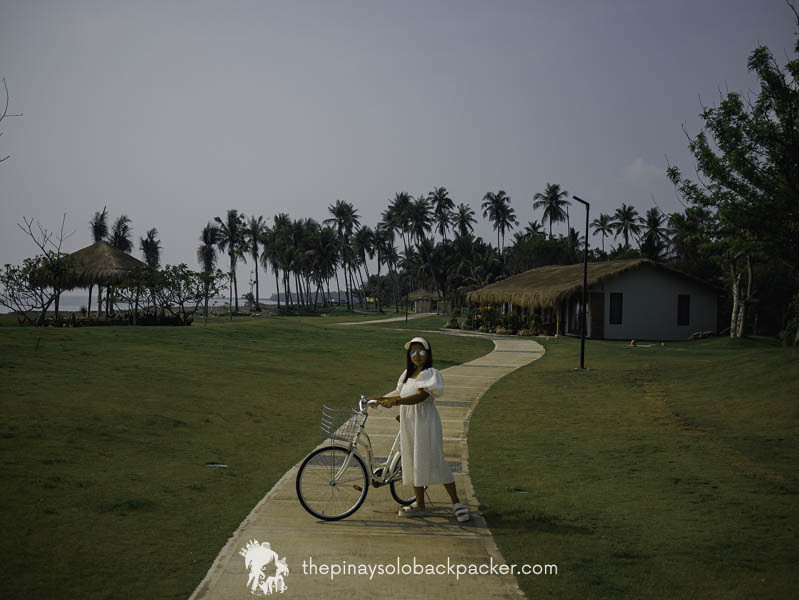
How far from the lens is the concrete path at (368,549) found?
4363 millimetres

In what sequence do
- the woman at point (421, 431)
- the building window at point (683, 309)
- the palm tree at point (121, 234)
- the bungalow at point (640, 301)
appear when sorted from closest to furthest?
the woman at point (421, 431)
the bungalow at point (640, 301)
the building window at point (683, 309)
the palm tree at point (121, 234)

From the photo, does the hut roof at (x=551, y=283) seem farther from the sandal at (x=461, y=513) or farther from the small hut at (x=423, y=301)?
the small hut at (x=423, y=301)

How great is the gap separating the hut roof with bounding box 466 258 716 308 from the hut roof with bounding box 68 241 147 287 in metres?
22.5

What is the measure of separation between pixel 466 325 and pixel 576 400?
3118 centimetres

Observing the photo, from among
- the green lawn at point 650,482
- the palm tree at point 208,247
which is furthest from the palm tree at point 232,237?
the green lawn at point 650,482

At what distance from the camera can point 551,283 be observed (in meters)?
38.6

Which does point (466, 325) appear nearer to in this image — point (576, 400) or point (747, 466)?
point (576, 400)

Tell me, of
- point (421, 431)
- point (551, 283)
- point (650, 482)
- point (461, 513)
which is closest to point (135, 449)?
point (421, 431)

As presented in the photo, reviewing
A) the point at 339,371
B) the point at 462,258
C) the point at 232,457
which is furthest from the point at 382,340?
the point at 462,258

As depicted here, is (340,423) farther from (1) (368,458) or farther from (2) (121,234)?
(2) (121,234)

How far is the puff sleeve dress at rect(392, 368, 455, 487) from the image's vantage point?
19.0 feet

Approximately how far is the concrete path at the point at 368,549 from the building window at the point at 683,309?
106 feet

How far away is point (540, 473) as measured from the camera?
7.92 m

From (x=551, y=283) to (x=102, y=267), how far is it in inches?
1058
